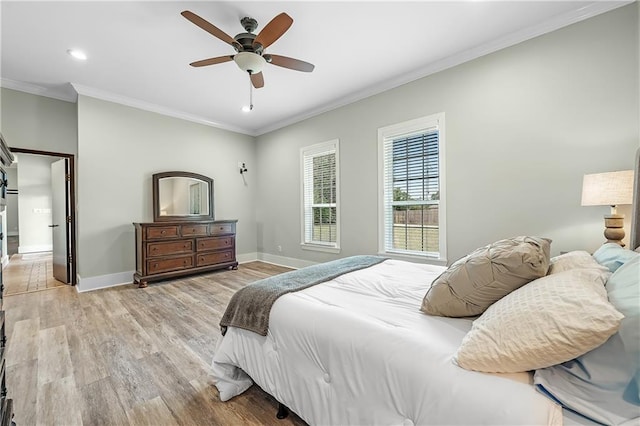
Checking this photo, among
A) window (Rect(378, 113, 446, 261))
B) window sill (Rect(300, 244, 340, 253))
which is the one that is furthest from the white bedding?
window sill (Rect(300, 244, 340, 253))

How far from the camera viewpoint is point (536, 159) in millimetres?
2695

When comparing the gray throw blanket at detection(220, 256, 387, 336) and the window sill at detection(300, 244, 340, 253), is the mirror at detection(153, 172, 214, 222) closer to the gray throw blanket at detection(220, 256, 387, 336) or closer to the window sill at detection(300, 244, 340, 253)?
the window sill at detection(300, 244, 340, 253)

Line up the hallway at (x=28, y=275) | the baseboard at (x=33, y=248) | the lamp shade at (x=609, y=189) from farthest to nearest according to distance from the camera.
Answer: the baseboard at (x=33, y=248) → the hallway at (x=28, y=275) → the lamp shade at (x=609, y=189)

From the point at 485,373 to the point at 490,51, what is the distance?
11.1 ft

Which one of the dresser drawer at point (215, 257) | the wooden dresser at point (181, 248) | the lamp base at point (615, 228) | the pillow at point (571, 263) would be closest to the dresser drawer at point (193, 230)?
the wooden dresser at point (181, 248)

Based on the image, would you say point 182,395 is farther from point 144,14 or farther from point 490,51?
point 490,51

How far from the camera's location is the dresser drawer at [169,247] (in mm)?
4078

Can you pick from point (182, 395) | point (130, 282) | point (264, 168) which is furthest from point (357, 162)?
point (130, 282)

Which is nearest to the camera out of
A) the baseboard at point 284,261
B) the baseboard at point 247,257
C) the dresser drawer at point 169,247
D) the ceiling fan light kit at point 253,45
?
the ceiling fan light kit at point 253,45

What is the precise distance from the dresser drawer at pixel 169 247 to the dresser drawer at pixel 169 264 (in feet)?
0.35

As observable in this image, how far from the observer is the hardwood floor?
59.9 inches

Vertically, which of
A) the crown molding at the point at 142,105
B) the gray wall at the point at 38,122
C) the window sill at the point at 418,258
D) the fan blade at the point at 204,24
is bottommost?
the window sill at the point at 418,258

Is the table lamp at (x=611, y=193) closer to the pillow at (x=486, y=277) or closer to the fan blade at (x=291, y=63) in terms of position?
the pillow at (x=486, y=277)

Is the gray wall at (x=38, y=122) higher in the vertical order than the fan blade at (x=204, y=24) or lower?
lower
